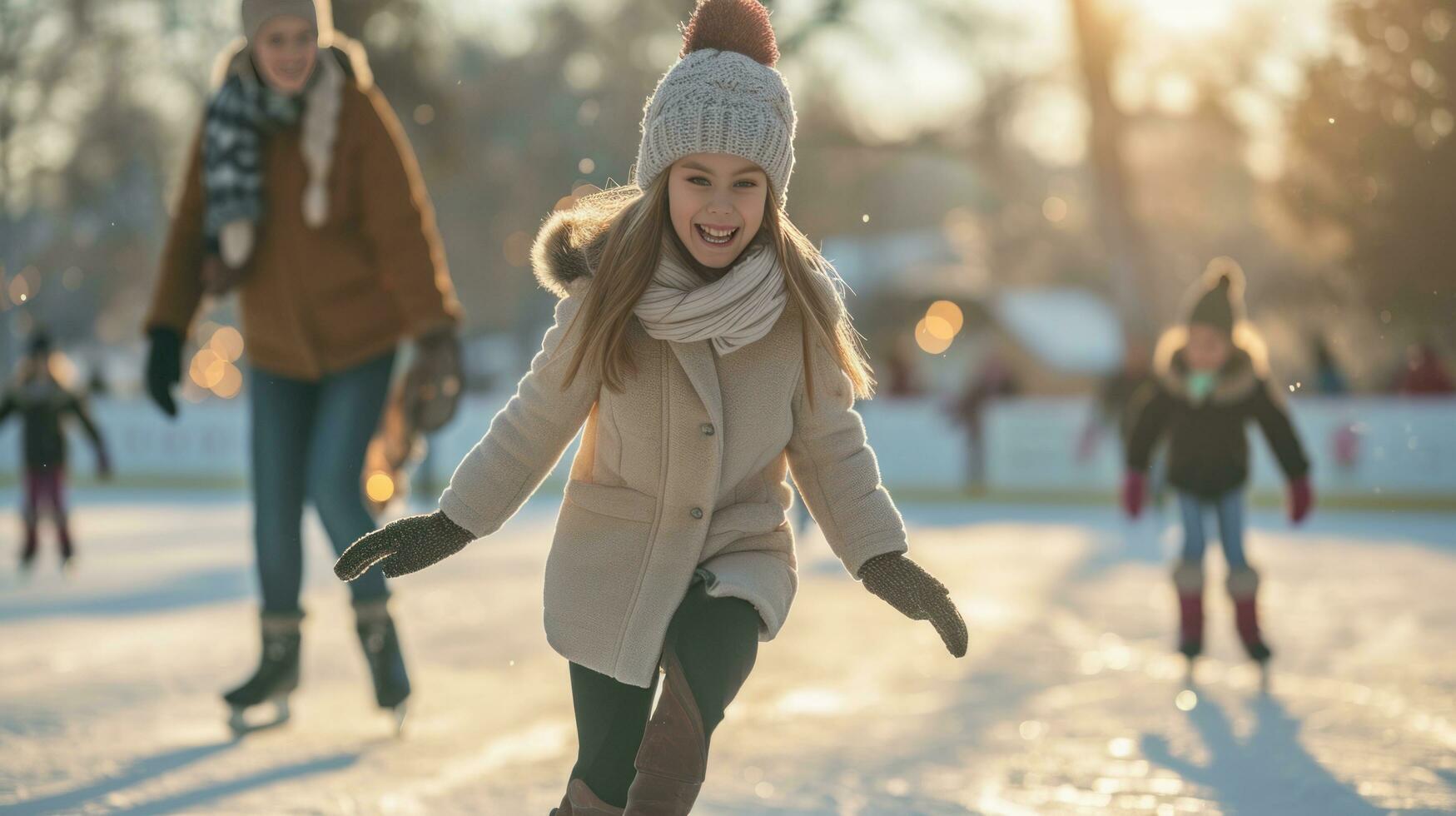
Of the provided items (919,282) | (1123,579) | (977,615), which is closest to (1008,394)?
(1123,579)

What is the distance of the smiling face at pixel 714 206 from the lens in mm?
2479

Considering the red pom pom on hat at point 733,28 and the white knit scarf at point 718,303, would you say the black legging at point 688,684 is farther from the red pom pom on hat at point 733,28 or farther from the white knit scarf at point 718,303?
the red pom pom on hat at point 733,28

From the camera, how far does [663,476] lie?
2447 mm

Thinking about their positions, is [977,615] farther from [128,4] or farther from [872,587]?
[128,4]

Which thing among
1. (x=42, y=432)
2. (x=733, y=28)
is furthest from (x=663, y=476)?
(x=42, y=432)

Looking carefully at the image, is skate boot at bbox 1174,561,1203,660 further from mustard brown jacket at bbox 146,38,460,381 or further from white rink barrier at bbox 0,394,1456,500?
white rink barrier at bbox 0,394,1456,500

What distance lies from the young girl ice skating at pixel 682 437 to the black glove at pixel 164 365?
171cm

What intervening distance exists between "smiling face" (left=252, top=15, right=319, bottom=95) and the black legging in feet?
6.21

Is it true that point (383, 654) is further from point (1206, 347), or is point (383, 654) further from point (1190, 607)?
point (1206, 347)

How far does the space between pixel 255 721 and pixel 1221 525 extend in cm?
294

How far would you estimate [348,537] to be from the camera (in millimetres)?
3932

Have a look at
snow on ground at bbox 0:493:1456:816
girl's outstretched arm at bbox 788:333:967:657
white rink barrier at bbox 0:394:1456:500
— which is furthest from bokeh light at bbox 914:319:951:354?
girl's outstretched arm at bbox 788:333:967:657

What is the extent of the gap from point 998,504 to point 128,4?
1663 cm

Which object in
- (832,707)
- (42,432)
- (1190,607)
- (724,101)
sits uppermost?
(724,101)
